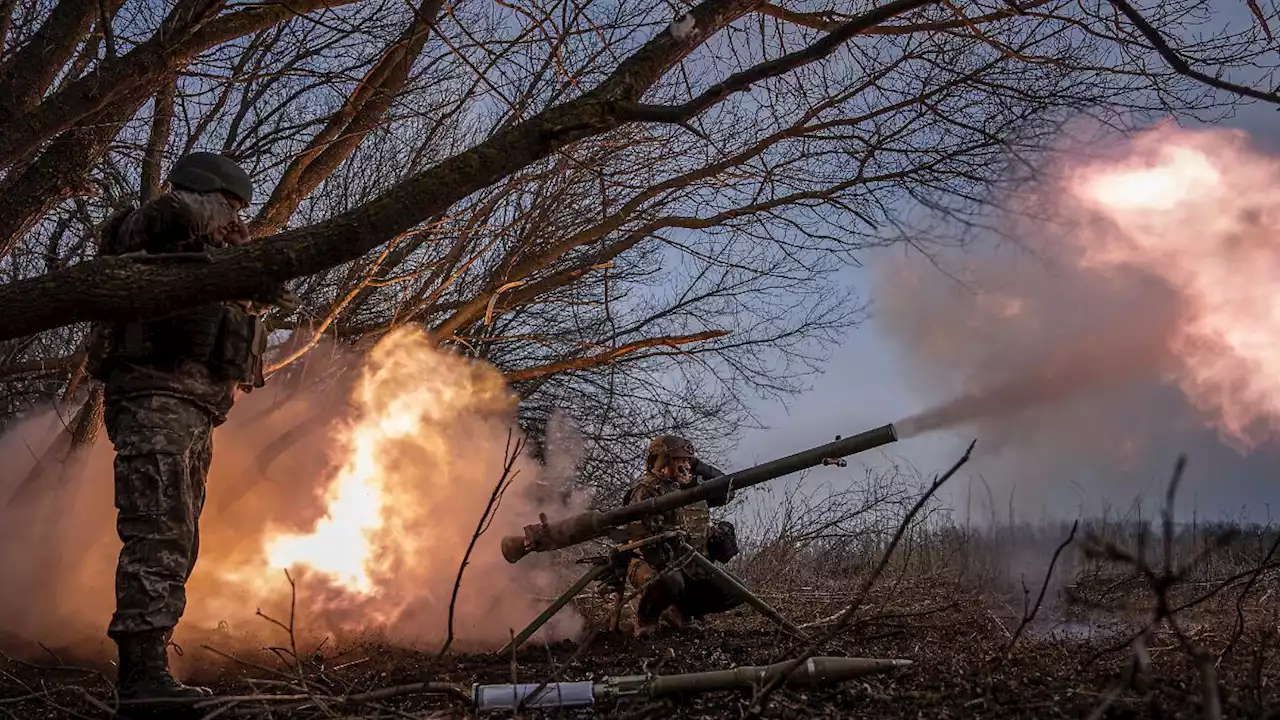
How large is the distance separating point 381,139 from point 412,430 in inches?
139

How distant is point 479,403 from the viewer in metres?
9.72

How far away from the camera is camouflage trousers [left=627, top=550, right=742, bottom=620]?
7.02m

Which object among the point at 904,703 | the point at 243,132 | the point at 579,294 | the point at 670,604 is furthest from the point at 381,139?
the point at 904,703

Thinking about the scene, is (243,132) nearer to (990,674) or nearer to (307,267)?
(307,267)

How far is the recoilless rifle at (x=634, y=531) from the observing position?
19.3 feet

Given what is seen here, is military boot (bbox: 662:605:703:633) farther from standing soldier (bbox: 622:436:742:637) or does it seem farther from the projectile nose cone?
the projectile nose cone

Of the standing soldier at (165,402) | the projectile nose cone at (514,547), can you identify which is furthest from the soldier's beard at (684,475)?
the standing soldier at (165,402)

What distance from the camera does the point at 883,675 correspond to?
13.9 feet

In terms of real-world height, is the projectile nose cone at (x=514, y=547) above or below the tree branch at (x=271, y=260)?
below

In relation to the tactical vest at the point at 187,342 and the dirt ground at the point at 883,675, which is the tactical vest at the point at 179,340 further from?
the dirt ground at the point at 883,675

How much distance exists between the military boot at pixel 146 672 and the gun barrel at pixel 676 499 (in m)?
2.56

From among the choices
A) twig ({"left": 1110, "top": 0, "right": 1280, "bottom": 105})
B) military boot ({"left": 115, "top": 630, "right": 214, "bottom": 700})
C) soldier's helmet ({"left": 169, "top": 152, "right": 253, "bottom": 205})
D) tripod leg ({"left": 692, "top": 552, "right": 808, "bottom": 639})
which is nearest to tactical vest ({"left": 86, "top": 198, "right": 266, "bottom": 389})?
soldier's helmet ({"left": 169, "top": 152, "right": 253, "bottom": 205})

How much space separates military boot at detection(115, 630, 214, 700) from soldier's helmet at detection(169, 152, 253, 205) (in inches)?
86.4

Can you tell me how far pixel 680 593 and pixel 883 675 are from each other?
3.03 m
